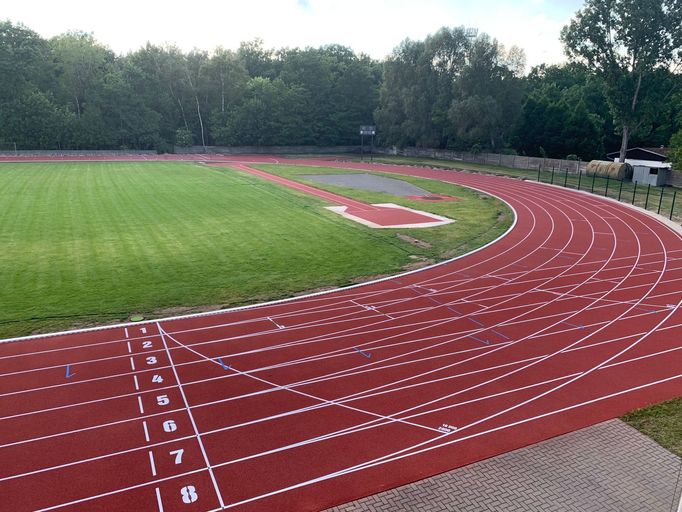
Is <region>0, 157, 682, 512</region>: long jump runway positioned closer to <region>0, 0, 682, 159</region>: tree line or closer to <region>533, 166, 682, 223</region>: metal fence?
<region>533, 166, 682, 223</region>: metal fence

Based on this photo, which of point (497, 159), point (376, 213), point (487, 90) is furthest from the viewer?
point (497, 159)

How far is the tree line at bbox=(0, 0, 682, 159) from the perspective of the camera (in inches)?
1876

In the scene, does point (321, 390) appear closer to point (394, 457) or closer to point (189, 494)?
point (394, 457)

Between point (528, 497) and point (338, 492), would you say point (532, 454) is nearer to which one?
point (528, 497)

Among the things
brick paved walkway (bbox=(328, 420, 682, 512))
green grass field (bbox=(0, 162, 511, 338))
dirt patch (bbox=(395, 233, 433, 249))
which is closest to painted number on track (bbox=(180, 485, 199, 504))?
brick paved walkway (bbox=(328, 420, 682, 512))

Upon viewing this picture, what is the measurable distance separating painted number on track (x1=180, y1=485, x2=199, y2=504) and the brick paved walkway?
199 cm

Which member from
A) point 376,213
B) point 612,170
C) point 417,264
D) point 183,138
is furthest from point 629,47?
point 183,138

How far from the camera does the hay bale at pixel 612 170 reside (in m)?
41.8

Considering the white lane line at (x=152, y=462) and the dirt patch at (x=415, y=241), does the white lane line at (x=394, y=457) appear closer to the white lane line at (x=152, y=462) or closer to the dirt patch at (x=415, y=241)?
the white lane line at (x=152, y=462)

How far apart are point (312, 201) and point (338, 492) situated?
25662 mm

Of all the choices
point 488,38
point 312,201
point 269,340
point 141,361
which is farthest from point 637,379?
point 488,38

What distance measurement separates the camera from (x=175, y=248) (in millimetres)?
19656

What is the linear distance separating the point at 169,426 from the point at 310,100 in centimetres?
7180

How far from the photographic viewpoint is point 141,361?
10.7 metres
